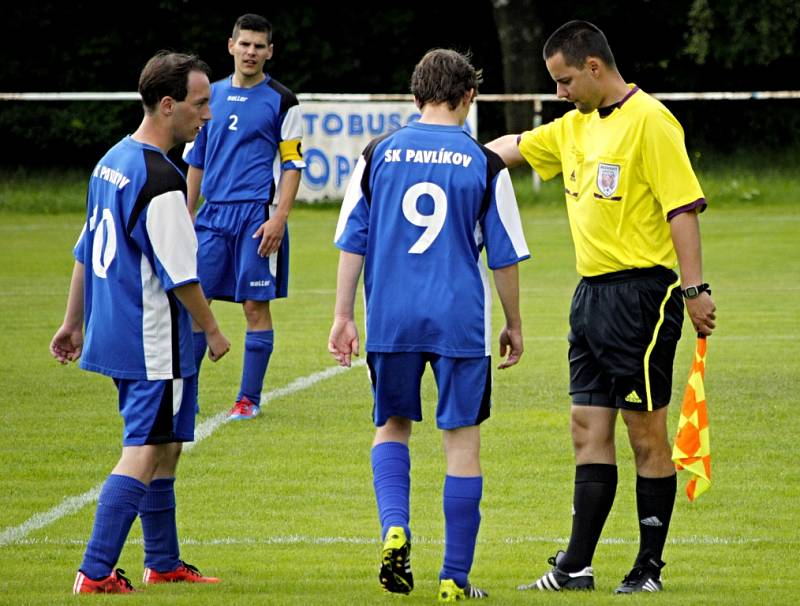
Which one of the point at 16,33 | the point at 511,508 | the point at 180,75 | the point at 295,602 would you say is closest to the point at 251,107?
the point at 511,508

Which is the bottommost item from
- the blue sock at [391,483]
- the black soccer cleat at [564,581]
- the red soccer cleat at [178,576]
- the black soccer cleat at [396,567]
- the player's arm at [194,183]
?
the black soccer cleat at [564,581]

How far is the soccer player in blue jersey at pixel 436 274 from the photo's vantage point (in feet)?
17.6

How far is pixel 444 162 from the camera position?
5371 millimetres

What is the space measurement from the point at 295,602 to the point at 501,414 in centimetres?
443

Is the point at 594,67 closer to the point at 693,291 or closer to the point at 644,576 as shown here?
the point at 693,291

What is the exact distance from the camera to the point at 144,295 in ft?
17.7

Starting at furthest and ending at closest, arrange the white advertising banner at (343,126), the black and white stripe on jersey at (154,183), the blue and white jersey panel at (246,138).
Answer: the white advertising banner at (343,126), the blue and white jersey panel at (246,138), the black and white stripe on jersey at (154,183)

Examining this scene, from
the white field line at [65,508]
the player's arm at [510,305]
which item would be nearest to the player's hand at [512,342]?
the player's arm at [510,305]

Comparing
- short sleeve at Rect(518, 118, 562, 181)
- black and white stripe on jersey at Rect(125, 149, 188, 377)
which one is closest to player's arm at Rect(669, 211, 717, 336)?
short sleeve at Rect(518, 118, 562, 181)

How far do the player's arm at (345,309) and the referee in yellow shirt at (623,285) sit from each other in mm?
859

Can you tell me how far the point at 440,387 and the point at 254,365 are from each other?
4.15m

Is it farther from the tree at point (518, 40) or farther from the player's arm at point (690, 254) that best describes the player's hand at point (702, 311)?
the tree at point (518, 40)

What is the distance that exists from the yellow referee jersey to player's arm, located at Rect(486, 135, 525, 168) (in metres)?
0.35

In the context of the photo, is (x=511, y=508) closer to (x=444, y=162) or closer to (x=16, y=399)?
(x=444, y=162)
